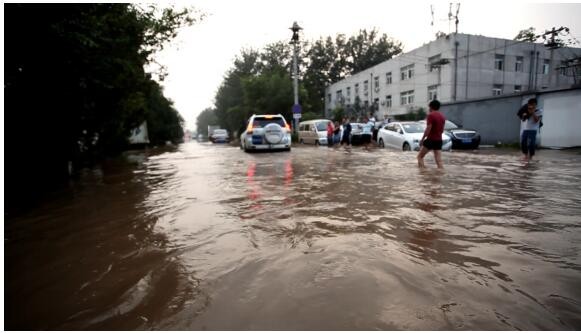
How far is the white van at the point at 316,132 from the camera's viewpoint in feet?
68.5

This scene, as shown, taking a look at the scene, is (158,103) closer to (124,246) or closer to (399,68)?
(399,68)

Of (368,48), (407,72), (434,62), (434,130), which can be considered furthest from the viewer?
(368,48)

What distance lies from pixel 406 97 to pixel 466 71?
6238 mm

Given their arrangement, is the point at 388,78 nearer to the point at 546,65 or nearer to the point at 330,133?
the point at 546,65

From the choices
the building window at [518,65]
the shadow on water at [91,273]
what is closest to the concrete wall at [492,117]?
the building window at [518,65]

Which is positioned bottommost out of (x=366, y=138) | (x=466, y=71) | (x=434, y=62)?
(x=366, y=138)

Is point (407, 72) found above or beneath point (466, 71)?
above

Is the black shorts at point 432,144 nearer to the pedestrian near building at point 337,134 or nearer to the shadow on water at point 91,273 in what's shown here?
the shadow on water at point 91,273

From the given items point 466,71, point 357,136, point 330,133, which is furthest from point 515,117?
point 466,71

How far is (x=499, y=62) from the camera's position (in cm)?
2919

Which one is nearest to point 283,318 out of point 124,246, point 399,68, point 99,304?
point 99,304

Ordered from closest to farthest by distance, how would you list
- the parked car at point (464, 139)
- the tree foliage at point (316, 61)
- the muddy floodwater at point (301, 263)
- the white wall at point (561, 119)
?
the muddy floodwater at point (301, 263) → the white wall at point (561, 119) → the parked car at point (464, 139) → the tree foliage at point (316, 61)

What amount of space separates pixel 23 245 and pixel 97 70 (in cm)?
475

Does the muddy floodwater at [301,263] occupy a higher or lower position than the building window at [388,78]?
lower
